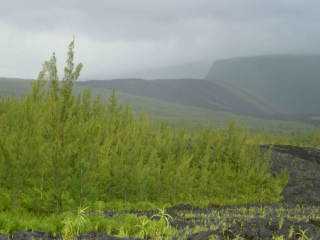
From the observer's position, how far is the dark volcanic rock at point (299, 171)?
7962 centimetres

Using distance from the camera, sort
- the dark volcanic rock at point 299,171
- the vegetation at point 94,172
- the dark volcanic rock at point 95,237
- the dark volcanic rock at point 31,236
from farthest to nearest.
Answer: the dark volcanic rock at point 299,171
the vegetation at point 94,172
the dark volcanic rock at point 95,237
the dark volcanic rock at point 31,236

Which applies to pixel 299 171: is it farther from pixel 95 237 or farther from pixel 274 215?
pixel 95 237

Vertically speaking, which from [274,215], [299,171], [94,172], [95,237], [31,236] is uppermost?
[31,236]

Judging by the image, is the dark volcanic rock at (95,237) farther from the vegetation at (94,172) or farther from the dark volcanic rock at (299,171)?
the dark volcanic rock at (299,171)

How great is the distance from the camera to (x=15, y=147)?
40062 mm

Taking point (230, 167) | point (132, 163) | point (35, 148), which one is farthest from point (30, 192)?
point (230, 167)

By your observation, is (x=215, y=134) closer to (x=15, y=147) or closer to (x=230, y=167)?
(x=230, y=167)

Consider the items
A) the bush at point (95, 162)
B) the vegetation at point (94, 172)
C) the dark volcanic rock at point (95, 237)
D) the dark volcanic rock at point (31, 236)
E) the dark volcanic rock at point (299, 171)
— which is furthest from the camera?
the dark volcanic rock at point (299, 171)

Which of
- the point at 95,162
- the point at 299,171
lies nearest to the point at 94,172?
the point at 95,162

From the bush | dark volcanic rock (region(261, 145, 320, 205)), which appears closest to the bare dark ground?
dark volcanic rock (region(261, 145, 320, 205))

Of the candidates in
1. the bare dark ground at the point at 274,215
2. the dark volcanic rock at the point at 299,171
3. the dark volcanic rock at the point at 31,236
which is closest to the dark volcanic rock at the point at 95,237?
the bare dark ground at the point at 274,215

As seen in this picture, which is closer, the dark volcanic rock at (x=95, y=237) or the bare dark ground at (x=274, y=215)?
the dark volcanic rock at (x=95, y=237)

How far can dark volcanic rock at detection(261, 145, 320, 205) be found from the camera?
79.6m

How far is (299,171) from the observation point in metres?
93.5
